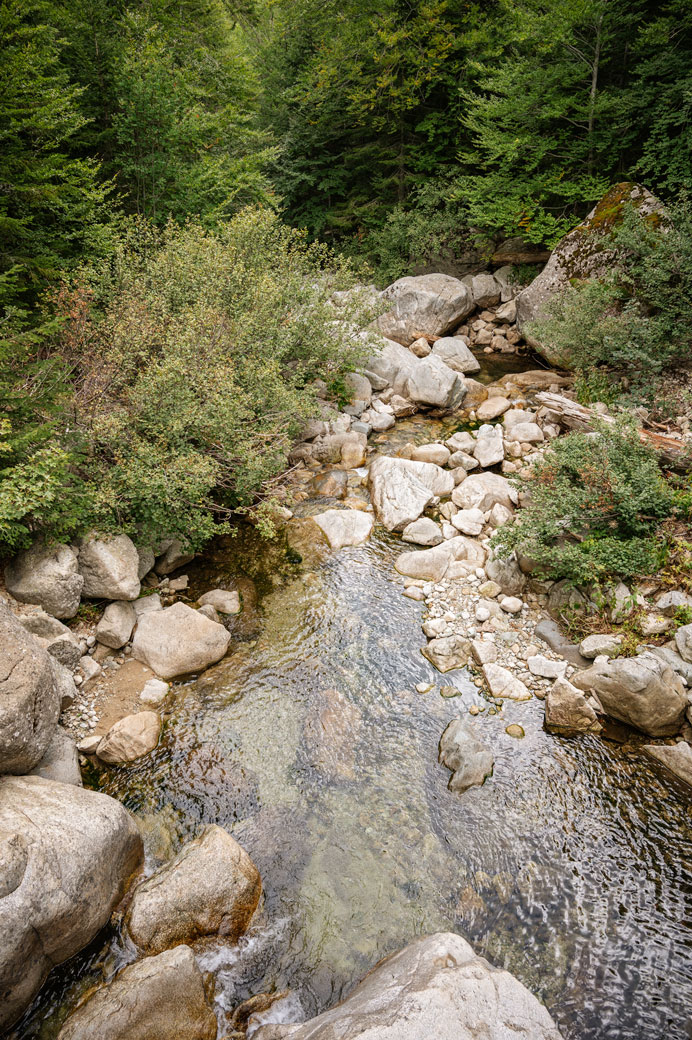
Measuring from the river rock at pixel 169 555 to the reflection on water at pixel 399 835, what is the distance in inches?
78.3

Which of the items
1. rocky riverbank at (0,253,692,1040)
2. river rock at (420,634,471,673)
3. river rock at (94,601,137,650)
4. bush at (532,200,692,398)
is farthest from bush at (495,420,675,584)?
river rock at (94,601,137,650)

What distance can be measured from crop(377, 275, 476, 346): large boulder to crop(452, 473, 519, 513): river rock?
26.4ft

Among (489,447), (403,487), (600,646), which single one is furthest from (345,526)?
(600,646)

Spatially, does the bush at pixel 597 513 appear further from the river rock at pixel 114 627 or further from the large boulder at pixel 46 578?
the large boulder at pixel 46 578

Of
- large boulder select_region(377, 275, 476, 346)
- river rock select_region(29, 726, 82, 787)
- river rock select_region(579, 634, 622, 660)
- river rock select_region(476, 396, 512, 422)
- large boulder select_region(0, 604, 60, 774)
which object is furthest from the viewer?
large boulder select_region(377, 275, 476, 346)

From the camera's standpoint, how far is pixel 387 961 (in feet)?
15.3

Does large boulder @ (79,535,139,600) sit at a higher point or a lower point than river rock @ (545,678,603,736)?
higher

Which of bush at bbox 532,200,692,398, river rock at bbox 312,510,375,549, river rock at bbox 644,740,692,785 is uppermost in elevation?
bush at bbox 532,200,692,398

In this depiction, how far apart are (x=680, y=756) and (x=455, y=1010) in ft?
14.6

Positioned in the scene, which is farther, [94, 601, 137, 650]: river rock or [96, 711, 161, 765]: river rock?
[94, 601, 137, 650]: river rock

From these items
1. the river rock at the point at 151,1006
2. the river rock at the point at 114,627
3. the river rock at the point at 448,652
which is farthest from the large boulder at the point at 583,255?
the river rock at the point at 151,1006

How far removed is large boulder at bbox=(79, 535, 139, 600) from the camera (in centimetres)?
772

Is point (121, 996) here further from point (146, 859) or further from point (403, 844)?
point (403, 844)

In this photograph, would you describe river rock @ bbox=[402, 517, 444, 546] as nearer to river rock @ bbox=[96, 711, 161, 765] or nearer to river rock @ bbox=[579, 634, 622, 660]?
river rock @ bbox=[579, 634, 622, 660]
